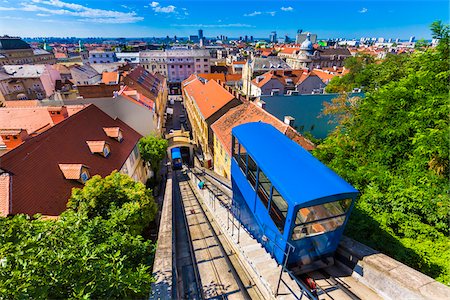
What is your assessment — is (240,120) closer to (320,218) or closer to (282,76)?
(320,218)

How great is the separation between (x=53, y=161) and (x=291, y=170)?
16439 millimetres

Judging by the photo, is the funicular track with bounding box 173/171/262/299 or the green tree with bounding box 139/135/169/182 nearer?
the funicular track with bounding box 173/171/262/299

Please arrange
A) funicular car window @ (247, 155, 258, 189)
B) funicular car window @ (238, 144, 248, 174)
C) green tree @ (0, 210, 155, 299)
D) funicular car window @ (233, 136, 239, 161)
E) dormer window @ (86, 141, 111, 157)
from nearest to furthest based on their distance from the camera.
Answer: green tree @ (0, 210, 155, 299) → funicular car window @ (247, 155, 258, 189) → funicular car window @ (238, 144, 248, 174) → funicular car window @ (233, 136, 239, 161) → dormer window @ (86, 141, 111, 157)

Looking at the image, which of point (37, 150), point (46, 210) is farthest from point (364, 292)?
point (37, 150)

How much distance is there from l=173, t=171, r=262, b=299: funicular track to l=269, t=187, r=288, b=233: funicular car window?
2834 millimetres

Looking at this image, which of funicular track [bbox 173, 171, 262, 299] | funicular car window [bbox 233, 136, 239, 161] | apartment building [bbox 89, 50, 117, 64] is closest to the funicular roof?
funicular car window [bbox 233, 136, 239, 161]

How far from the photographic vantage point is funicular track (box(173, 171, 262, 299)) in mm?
8047

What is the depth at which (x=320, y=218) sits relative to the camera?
699 centimetres

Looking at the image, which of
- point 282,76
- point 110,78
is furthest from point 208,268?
point 282,76

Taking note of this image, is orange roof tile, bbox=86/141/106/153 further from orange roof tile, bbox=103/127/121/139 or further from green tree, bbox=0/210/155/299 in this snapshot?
green tree, bbox=0/210/155/299

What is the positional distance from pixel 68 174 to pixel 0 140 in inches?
337

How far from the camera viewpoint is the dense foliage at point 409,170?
7.89 meters

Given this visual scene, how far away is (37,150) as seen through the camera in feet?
48.9

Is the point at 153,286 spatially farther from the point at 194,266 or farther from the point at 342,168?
the point at 342,168
